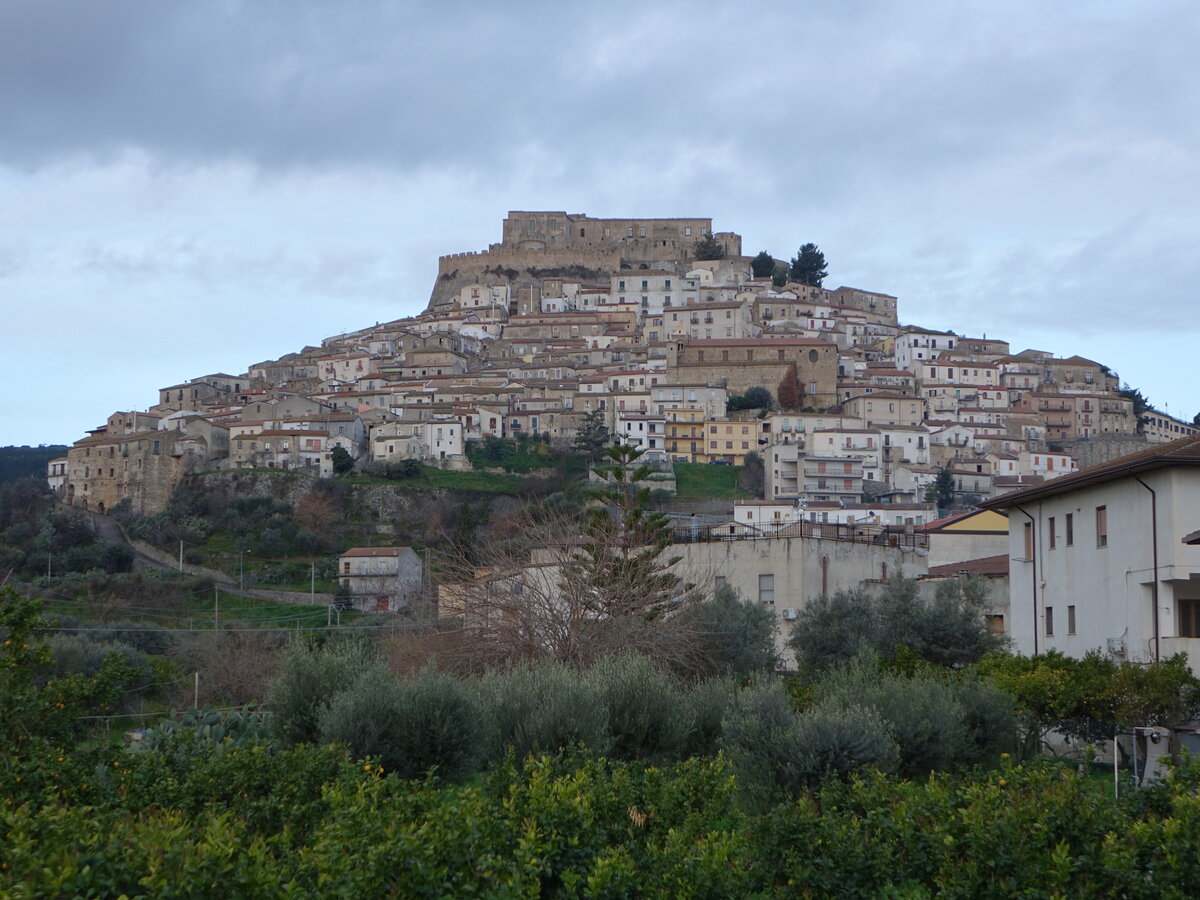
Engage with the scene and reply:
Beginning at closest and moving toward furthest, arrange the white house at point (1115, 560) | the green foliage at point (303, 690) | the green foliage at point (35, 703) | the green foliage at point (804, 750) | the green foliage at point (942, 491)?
the green foliage at point (35, 703) → the green foliage at point (804, 750) → the green foliage at point (303, 690) → the white house at point (1115, 560) → the green foliage at point (942, 491)

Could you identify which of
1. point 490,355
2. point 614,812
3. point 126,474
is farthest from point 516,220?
point 614,812

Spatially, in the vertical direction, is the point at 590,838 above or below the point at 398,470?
below

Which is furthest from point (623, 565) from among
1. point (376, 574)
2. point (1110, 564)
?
point (376, 574)

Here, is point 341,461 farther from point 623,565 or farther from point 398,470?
point 623,565

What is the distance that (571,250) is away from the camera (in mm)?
142875

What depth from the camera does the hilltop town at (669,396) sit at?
93.1 meters

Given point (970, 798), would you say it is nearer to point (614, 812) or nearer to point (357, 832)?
point (614, 812)

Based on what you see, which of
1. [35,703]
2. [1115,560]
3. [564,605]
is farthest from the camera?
[564,605]

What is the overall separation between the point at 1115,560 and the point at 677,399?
256 feet

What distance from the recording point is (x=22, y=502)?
89.4 meters

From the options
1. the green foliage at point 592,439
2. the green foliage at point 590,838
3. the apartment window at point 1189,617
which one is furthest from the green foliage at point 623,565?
the green foliage at point 592,439

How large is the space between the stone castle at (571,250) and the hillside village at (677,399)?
537 mm

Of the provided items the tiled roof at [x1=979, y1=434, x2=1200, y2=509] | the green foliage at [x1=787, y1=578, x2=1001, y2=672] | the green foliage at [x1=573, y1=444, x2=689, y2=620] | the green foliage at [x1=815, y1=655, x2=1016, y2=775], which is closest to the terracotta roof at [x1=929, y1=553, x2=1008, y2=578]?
the green foliage at [x1=787, y1=578, x2=1001, y2=672]

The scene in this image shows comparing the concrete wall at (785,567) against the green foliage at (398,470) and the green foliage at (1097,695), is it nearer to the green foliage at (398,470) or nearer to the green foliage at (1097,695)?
the green foliage at (1097,695)
